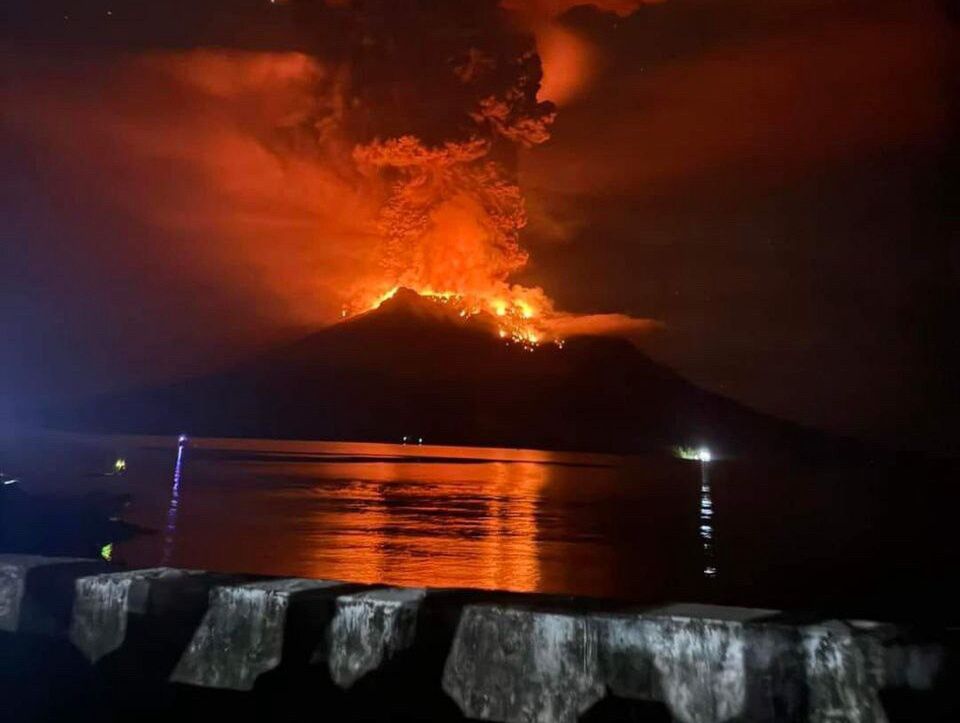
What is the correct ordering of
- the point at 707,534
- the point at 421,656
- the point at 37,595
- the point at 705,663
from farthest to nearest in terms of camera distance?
1. the point at 707,534
2. the point at 37,595
3. the point at 421,656
4. the point at 705,663

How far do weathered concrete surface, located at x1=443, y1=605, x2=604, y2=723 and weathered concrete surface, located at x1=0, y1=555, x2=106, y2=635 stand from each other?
2.79m

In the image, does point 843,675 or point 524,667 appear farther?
point 524,667

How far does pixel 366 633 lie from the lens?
230 inches

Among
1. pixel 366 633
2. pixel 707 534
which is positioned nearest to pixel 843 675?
pixel 366 633

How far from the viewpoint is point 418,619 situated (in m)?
5.78

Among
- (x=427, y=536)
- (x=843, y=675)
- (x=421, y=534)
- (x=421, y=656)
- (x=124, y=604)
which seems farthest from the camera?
(x=421, y=534)

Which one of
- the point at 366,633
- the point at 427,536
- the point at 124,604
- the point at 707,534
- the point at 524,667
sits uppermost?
the point at 707,534

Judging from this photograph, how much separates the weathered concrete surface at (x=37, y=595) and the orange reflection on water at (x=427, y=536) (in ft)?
50.9

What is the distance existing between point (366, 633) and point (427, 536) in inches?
1119

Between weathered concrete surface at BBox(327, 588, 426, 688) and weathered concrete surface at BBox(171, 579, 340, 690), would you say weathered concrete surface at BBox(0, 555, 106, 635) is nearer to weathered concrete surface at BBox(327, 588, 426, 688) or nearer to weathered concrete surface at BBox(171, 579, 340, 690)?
weathered concrete surface at BBox(171, 579, 340, 690)

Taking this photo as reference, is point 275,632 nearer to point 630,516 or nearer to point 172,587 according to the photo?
point 172,587

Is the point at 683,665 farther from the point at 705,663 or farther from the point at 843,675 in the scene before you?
the point at 843,675

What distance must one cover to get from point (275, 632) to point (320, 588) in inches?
16.6

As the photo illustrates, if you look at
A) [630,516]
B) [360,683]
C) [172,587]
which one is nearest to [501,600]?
[360,683]
